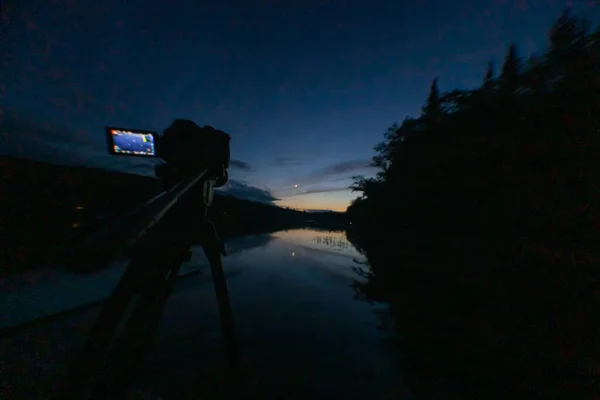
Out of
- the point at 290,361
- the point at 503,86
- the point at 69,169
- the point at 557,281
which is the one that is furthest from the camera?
the point at 69,169

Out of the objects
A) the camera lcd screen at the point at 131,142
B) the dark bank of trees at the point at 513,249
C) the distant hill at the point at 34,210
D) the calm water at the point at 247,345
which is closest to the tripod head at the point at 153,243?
the camera lcd screen at the point at 131,142

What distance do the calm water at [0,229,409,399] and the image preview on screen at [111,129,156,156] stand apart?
3.60 meters

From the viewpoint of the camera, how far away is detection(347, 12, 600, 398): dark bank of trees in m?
4.33

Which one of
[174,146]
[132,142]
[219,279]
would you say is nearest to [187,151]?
[174,146]

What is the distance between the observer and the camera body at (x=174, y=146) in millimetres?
2687

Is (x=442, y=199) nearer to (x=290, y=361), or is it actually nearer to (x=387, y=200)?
(x=387, y=200)

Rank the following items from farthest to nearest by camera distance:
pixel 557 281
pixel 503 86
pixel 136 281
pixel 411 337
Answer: pixel 503 86
pixel 557 281
pixel 411 337
pixel 136 281

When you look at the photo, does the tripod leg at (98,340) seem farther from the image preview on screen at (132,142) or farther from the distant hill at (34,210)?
the distant hill at (34,210)

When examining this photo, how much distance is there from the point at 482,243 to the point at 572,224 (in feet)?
12.5

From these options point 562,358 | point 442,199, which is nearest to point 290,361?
point 562,358

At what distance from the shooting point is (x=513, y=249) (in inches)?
A: 397

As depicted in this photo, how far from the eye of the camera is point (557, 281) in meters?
7.60

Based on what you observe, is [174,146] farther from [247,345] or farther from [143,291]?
[247,345]

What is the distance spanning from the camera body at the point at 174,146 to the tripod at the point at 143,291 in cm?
27
